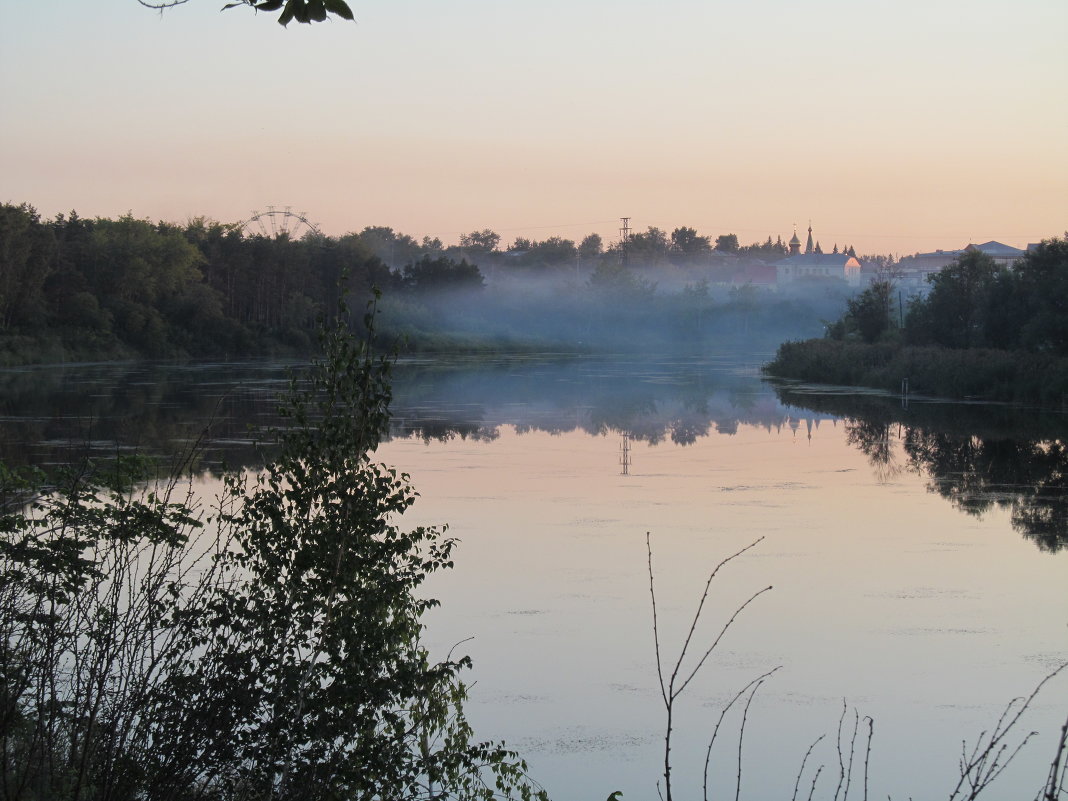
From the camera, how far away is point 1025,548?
14781 mm

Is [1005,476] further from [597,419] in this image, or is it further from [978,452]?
[597,419]

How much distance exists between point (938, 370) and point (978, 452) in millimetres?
18580

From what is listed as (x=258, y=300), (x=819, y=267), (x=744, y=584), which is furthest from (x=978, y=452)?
(x=819, y=267)

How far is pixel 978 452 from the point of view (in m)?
24.6

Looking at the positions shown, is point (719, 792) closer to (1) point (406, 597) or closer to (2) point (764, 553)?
(1) point (406, 597)

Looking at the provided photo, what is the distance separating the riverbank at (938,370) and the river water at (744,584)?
21.5 ft

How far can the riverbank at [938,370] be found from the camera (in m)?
37.1

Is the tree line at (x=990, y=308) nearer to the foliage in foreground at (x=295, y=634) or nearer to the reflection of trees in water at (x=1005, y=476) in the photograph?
the reflection of trees in water at (x=1005, y=476)

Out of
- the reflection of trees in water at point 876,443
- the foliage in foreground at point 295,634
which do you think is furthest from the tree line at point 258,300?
the foliage in foreground at point 295,634

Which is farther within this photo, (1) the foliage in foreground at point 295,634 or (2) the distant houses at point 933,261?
(2) the distant houses at point 933,261

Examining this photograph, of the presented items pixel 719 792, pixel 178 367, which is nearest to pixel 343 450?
pixel 719 792

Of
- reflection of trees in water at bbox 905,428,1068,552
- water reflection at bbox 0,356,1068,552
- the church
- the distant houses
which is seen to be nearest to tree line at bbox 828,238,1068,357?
water reflection at bbox 0,356,1068,552

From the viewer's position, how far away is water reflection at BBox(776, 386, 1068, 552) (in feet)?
58.6

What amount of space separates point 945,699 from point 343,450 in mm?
5141
